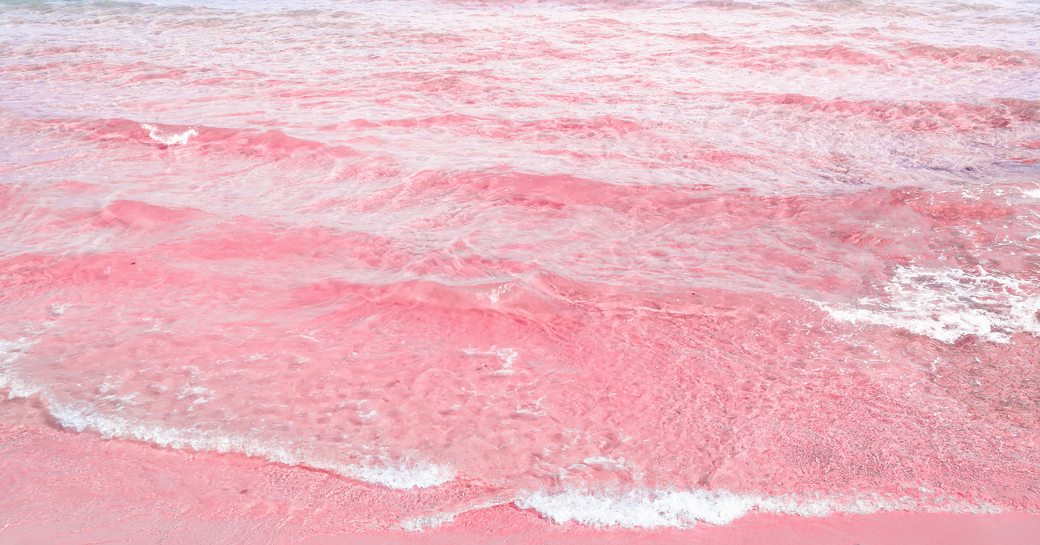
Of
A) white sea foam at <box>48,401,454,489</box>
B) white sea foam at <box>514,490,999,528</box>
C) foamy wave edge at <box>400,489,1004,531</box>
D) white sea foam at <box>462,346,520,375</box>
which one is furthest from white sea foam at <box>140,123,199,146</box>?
white sea foam at <box>514,490,999,528</box>

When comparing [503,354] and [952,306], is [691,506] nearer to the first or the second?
[503,354]

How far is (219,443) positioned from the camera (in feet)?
10.8

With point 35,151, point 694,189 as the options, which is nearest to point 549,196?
point 694,189

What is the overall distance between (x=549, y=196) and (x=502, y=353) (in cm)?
221

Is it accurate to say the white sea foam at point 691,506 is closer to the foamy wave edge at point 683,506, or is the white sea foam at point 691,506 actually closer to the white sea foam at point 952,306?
the foamy wave edge at point 683,506

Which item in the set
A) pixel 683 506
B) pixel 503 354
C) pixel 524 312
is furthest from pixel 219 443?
pixel 683 506

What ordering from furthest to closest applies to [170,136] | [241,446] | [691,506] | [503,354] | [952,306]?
[170,136], [952,306], [503,354], [241,446], [691,506]

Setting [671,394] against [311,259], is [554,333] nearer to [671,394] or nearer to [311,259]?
[671,394]

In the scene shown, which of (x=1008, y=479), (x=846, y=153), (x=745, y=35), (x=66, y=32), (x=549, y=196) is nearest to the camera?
(x=1008, y=479)

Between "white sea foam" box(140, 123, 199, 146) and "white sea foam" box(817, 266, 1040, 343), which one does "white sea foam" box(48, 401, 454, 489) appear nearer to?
"white sea foam" box(817, 266, 1040, 343)

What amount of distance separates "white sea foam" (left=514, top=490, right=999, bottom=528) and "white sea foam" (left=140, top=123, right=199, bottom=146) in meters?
6.01

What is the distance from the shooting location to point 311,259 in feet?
16.3

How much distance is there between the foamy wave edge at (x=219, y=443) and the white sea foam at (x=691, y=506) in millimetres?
475

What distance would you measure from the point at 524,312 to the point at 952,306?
247 centimetres
